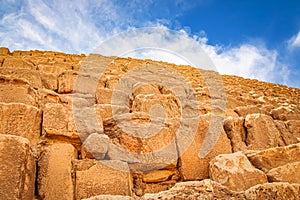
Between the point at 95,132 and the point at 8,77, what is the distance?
4.36 feet

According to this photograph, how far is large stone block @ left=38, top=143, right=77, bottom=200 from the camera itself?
249cm

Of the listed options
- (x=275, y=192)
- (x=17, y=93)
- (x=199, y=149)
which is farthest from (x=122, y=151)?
(x=275, y=192)

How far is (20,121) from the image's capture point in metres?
2.89

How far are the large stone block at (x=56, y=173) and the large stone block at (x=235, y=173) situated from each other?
1.40 metres

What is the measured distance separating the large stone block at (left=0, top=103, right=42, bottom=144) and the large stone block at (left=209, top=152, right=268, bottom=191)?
1860 millimetres

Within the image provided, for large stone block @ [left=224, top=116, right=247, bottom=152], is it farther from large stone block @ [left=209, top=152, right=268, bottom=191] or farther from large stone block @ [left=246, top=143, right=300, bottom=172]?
large stone block @ [left=209, top=152, right=268, bottom=191]

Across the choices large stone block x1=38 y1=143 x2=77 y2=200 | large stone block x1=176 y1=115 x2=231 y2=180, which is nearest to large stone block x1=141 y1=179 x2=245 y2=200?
large stone block x1=38 y1=143 x2=77 y2=200

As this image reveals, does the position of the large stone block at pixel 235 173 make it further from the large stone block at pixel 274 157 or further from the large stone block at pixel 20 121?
the large stone block at pixel 20 121

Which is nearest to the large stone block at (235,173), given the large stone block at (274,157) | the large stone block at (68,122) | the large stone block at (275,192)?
the large stone block at (274,157)

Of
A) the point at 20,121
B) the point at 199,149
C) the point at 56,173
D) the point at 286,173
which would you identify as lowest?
the point at 286,173

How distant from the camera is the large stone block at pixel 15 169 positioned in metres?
2.14

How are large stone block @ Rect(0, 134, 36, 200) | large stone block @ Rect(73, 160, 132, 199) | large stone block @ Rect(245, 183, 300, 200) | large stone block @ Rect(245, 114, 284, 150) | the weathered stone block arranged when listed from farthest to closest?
large stone block @ Rect(245, 114, 284, 150) → the weathered stone block → large stone block @ Rect(73, 160, 132, 199) → large stone block @ Rect(0, 134, 36, 200) → large stone block @ Rect(245, 183, 300, 200)

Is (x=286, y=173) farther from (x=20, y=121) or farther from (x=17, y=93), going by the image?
(x=17, y=93)

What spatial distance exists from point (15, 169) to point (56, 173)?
43 cm
